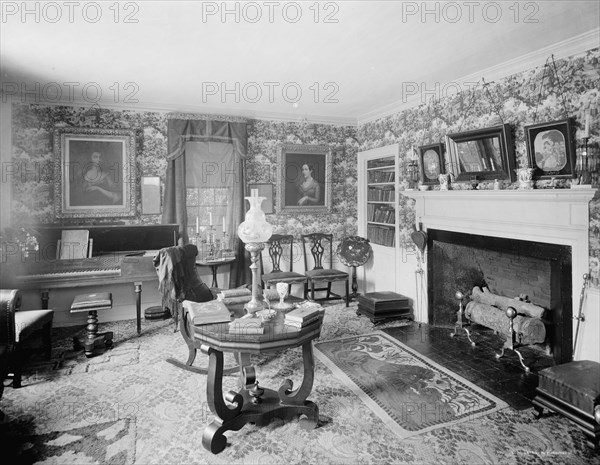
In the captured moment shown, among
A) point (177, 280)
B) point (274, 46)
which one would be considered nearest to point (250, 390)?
point (177, 280)

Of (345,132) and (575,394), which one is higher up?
(345,132)

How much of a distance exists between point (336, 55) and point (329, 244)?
356cm

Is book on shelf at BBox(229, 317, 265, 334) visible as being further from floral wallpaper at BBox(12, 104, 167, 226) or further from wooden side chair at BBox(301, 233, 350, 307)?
floral wallpaper at BBox(12, 104, 167, 226)

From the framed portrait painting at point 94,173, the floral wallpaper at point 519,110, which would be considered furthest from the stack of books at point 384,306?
the framed portrait painting at point 94,173

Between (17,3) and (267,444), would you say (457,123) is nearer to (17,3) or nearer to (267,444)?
(267,444)

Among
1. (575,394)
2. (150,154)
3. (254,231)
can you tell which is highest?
(150,154)

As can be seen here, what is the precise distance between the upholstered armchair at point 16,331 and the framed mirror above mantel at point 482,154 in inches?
176

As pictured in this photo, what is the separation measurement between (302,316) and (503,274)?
3.16 metres

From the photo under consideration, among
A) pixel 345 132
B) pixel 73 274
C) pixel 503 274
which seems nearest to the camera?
pixel 73 274

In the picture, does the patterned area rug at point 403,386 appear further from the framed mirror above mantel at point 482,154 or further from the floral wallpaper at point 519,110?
the framed mirror above mantel at point 482,154

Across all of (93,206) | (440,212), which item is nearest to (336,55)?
(440,212)

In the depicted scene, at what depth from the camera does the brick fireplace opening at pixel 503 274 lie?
3527 mm

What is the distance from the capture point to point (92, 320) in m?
4.30

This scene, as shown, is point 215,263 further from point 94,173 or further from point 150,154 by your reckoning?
point 94,173
